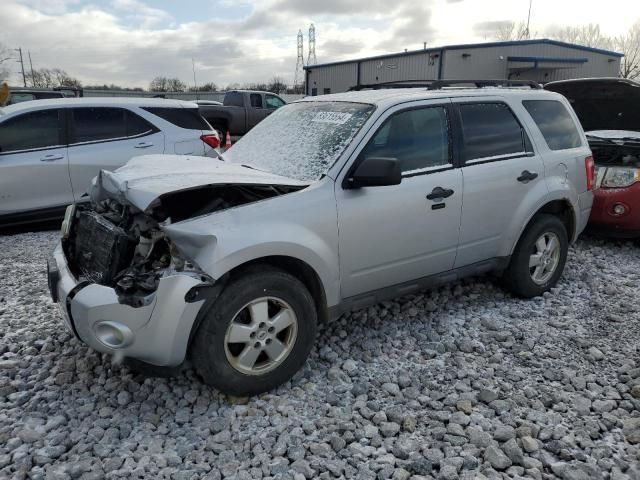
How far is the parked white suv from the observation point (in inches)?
240

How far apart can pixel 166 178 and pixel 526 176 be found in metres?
A: 2.84

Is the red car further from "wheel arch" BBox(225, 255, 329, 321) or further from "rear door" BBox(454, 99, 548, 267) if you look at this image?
"wheel arch" BBox(225, 255, 329, 321)

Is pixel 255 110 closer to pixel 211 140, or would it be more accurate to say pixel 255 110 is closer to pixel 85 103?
pixel 211 140

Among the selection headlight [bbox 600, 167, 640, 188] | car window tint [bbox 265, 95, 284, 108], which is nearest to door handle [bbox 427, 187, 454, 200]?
headlight [bbox 600, 167, 640, 188]

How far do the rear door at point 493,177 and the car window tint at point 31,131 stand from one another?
16.4ft

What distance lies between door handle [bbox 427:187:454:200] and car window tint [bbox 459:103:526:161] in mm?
349

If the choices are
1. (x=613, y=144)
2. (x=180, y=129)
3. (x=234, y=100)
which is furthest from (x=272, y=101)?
(x=613, y=144)

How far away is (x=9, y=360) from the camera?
3398mm

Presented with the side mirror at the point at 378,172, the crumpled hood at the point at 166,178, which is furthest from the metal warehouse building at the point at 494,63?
the side mirror at the point at 378,172

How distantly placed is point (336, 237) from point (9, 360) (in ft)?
7.69

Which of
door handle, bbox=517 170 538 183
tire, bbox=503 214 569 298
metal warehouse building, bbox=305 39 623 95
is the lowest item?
tire, bbox=503 214 569 298

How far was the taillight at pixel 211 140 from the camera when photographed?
720 cm

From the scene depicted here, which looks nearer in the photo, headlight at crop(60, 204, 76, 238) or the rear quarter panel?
A: headlight at crop(60, 204, 76, 238)

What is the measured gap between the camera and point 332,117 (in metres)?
3.72
